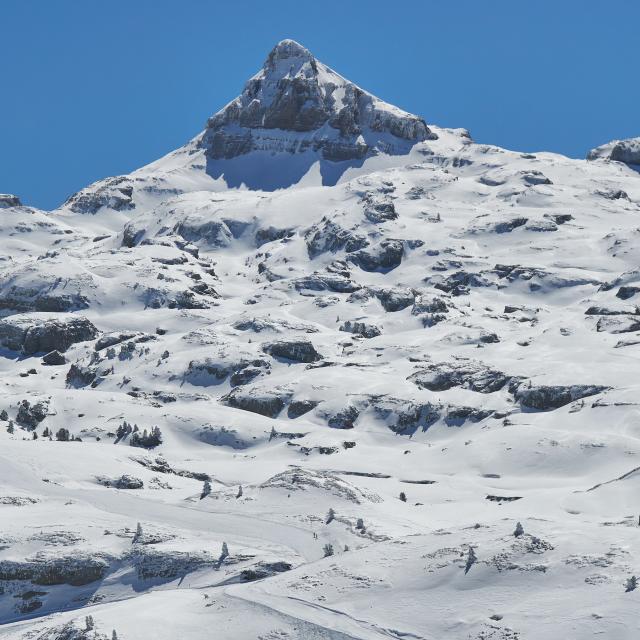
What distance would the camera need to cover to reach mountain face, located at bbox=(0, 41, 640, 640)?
45656 millimetres

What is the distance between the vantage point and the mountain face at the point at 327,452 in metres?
45.7

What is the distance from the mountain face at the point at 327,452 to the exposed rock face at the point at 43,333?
0.43 m

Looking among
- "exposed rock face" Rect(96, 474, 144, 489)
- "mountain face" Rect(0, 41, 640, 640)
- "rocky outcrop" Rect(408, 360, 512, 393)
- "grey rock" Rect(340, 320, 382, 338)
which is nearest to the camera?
"mountain face" Rect(0, 41, 640, 640)

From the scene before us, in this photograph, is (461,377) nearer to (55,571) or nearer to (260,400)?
(260,400)

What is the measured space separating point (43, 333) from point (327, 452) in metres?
78.8

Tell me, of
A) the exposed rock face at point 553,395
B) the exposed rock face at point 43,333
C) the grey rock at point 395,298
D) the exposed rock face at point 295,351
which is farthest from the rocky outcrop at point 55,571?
the grey rock at point 395,298

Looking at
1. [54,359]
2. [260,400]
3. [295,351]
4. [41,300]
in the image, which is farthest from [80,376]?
[41,300]

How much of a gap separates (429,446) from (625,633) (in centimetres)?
7338

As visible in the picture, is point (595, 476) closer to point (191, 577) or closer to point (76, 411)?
point (191, 577)

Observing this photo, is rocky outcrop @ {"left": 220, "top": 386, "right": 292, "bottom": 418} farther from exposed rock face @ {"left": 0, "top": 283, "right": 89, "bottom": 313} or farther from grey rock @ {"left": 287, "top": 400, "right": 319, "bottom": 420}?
exposed rock face @ {"left": 0, "top": 283, "right": 89, "bottom": 313}

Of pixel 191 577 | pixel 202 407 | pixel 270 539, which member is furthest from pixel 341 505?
pixel 202 407

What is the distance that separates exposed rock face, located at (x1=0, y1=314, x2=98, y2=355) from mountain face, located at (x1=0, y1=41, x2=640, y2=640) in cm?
43

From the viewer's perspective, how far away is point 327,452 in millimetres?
109938

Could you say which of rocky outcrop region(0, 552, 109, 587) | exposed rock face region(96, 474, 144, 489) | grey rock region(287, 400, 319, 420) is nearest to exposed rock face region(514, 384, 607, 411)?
grey rock region(287, 400, 319, 420)
